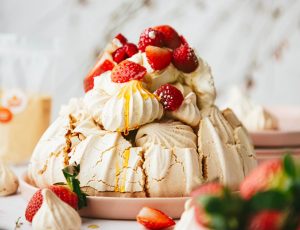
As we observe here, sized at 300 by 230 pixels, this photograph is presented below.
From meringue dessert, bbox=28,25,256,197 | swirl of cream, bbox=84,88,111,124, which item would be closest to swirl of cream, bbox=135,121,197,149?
meringue dessert, bbox=28,25,256,197

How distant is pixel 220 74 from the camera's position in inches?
171

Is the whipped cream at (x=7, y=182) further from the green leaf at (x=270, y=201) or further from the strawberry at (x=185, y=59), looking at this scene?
the green leaf at (x=270, y=201)

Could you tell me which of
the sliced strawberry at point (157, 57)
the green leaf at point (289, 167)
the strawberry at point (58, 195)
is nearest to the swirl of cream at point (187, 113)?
the sliced strawberry at point (157, 57)

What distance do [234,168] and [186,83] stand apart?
0.26m

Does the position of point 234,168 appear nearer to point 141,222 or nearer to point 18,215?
point 141,222

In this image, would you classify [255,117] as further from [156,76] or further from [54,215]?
[54,215]

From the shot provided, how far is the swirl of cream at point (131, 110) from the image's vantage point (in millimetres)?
1604

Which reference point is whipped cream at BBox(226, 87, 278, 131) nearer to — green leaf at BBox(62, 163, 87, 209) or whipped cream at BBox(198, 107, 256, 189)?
whipped cream at BBox(198, 107, 256, 189)

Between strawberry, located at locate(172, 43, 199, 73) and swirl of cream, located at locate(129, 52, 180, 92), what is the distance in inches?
0.9

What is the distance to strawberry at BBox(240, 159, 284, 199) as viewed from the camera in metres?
1.02

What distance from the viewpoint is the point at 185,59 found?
5.59 ft

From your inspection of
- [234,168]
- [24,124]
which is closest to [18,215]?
[234,168]

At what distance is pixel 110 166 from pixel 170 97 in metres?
0.22

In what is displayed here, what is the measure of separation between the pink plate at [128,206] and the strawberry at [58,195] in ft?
0.16
